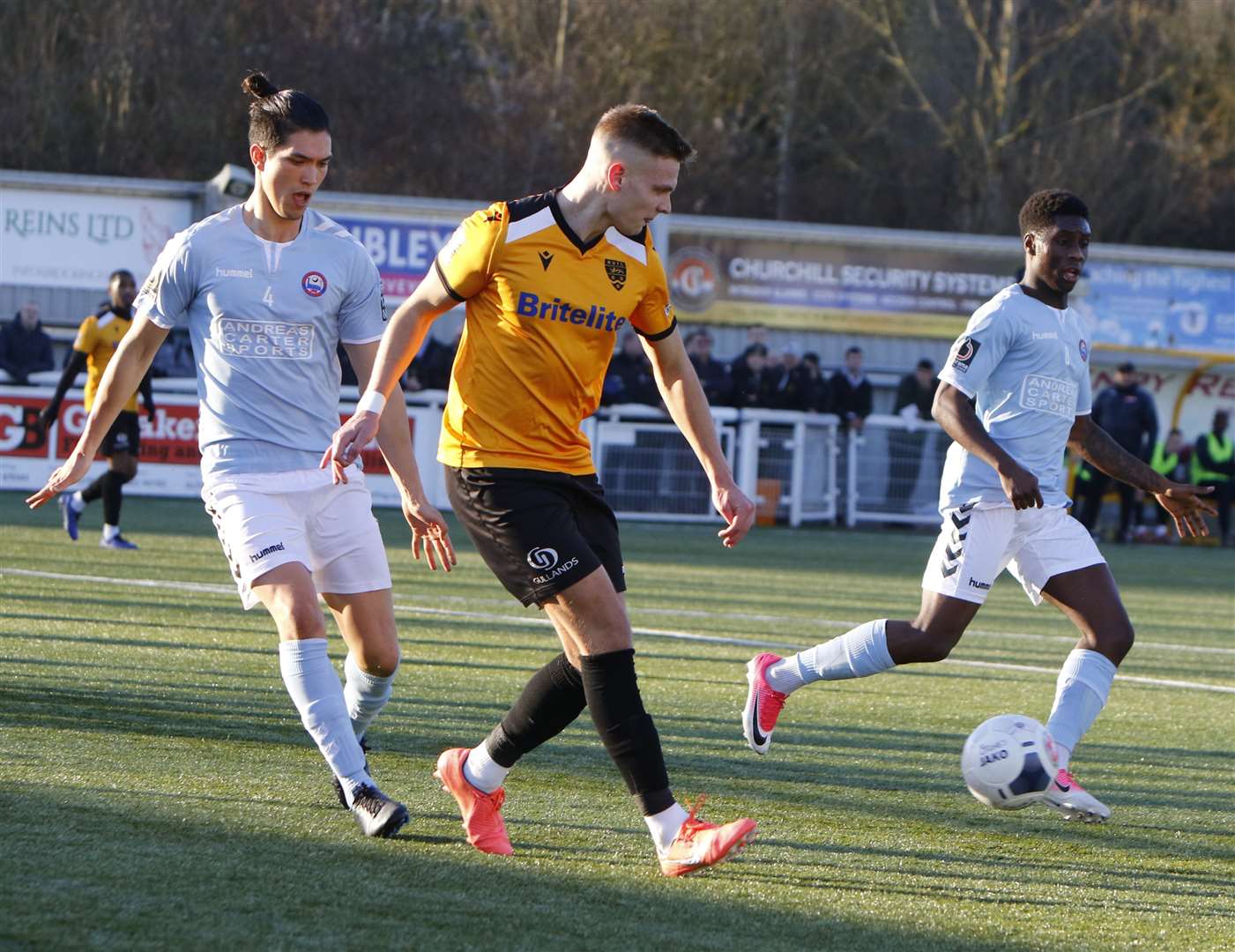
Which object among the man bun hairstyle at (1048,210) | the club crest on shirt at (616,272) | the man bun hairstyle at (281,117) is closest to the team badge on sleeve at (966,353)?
the man bun hairstyle at (1048,210)

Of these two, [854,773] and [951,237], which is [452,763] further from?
[951,237]

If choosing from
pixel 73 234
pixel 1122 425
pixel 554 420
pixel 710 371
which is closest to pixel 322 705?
pixel 554 420

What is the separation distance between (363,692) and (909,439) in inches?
653

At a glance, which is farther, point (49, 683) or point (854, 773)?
point (49, 683)

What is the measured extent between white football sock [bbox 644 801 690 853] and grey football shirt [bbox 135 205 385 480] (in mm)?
1482

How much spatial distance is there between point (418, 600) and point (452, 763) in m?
6.25

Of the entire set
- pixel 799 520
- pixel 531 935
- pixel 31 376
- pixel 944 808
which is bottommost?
pixel 799 520

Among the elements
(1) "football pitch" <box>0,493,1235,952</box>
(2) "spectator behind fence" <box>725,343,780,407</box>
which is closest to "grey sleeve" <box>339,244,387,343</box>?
(1) "football pitch" <box>0,493,1235,952</box>

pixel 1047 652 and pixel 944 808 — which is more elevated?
pixel 944 808

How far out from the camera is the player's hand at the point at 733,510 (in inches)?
195

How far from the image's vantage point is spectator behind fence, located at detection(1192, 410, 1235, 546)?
2267cm

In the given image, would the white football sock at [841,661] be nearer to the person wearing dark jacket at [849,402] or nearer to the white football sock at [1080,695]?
the white football sock at [1080,695]

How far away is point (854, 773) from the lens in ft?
20.7

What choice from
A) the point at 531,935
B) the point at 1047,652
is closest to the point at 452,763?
the point at 531,935
